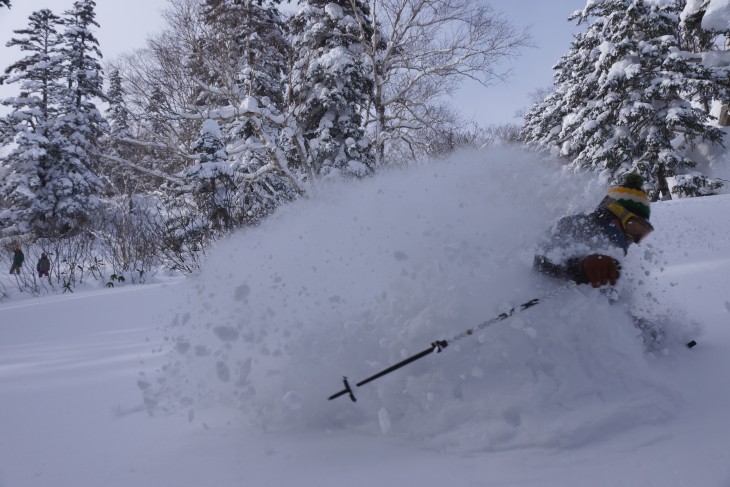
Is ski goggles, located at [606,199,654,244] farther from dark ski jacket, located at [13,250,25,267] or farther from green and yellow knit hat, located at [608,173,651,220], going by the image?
dark ski jacket, located at [13,250,25,267]

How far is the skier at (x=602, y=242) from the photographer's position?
2.39m

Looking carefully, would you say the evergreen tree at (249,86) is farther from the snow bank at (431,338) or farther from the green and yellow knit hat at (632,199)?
the green and yellow knit hat at (632,199)

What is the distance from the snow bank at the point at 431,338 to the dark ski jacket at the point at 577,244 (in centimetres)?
11

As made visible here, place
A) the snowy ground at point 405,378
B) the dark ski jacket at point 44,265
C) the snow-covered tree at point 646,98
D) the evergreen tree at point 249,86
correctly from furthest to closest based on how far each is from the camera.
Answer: the snow-covered tree at point 646,98 < the evergreen tree at point 249,86 < the dark ski jacket at point 44,265 < the snowy ground at point 405,378

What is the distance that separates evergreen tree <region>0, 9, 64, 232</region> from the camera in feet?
70.5

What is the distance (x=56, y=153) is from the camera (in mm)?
22688

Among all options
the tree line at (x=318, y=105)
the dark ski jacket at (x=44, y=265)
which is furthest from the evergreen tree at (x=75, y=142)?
the dark ski jacket at (x=44, y=265)

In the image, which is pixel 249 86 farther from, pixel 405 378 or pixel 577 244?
pixel 405 378

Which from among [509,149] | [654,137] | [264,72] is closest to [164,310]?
[509,149]

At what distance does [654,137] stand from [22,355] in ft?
57.0

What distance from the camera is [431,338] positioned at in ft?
7.69

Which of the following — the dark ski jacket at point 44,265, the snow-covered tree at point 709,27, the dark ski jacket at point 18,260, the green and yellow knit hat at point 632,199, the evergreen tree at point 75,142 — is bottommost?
the green and yellow knit hat at point 632,199

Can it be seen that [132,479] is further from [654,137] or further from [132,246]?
[654,137]

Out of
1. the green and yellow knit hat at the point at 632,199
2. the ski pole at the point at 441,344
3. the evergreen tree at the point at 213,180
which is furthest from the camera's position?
the evergreen tree at the point at 213,180
